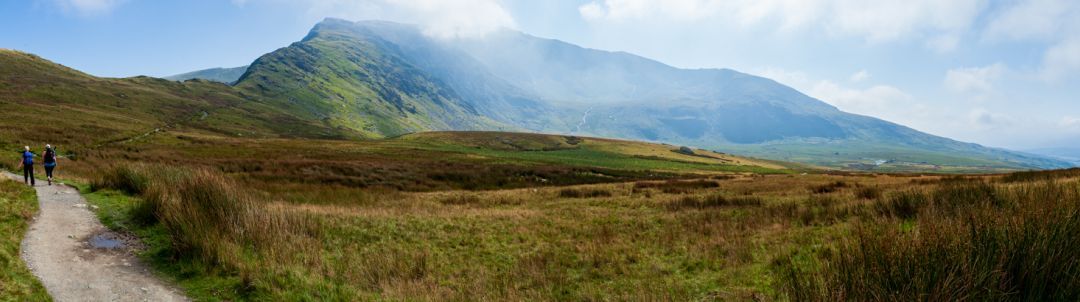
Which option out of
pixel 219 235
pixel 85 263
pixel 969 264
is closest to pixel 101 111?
pixel 85 263

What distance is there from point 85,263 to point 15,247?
1370mm

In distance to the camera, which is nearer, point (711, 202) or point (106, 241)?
point (106, 241)

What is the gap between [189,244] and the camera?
A: 9.93 m

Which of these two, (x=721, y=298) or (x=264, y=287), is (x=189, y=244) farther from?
(x=721, y=298)

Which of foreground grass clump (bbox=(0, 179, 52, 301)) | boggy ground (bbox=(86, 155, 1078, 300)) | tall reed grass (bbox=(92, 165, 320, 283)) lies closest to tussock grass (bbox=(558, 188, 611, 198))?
boggy ground (bbox=(86, 155, 1078, 300))

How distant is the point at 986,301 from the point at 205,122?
157 metres

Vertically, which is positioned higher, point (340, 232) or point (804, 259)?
point (804, 259)

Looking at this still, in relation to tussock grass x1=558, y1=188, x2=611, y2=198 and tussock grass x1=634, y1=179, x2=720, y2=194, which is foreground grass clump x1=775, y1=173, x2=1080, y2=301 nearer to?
tussock grass x1=558, y1=188, x2=611, y2=198

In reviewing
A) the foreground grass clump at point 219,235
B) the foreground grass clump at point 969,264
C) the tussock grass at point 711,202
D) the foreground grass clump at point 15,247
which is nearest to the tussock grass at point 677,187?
the tussock grass at point 711,202

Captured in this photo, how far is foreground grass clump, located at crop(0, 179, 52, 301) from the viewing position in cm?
728

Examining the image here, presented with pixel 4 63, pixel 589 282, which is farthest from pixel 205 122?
pixel 589 282

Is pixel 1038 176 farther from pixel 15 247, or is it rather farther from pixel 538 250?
pixel 15 247

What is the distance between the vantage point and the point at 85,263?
30.7 feet

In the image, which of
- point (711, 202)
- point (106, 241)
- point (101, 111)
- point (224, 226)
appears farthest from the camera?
point (101, 111)
